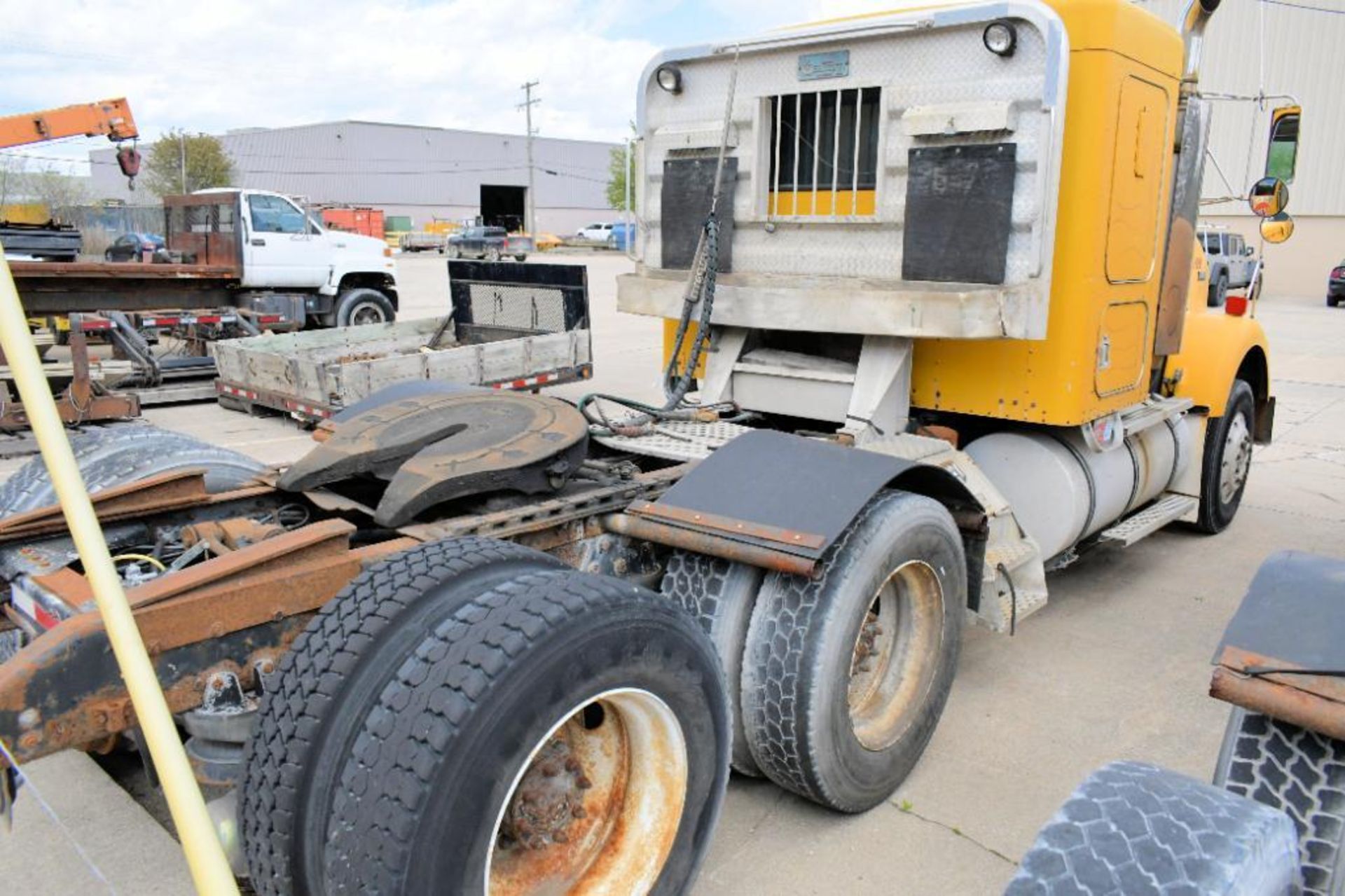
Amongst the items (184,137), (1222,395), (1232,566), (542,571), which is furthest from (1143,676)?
(184,137)

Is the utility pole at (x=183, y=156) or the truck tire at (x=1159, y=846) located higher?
the utility pole at (x=183, y=156)

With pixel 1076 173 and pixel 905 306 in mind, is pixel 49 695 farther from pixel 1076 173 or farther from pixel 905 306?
pixel 1076 173

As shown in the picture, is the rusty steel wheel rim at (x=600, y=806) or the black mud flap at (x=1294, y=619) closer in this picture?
the black mud flap at (x=1294, y=619)

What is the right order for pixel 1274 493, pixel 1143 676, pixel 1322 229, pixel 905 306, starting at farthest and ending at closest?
pixel 1322 229, pixel 1274 493, pixel 1143 676, pixel 905 306

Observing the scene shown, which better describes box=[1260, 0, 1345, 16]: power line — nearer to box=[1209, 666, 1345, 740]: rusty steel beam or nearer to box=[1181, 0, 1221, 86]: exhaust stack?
box=[1181, 0, 1221, 86]: exhaust stack

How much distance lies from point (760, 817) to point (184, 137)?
6333 cm

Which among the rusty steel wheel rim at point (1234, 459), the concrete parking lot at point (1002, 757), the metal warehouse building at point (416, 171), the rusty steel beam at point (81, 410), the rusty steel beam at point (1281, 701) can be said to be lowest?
the concrete parking lot at point (1002, 757)

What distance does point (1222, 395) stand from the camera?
608 cm

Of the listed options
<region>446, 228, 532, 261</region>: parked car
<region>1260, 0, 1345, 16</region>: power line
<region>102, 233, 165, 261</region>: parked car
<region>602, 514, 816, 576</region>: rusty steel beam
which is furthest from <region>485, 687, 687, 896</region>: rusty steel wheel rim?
<region>446, 228, 532, 261</region>: parked car

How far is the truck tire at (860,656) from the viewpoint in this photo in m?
3.05

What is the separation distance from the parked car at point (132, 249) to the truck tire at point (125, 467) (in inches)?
583

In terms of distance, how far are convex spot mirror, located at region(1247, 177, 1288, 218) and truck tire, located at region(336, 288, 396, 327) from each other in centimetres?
1265

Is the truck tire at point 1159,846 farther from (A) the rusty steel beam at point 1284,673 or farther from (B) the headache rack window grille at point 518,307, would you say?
(B) the headache rack window grille at point 518,307

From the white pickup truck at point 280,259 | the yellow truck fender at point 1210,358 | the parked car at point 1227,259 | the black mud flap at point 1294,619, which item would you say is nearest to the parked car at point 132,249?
the white pickup truck at point 280,259
